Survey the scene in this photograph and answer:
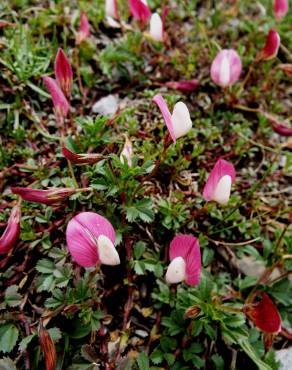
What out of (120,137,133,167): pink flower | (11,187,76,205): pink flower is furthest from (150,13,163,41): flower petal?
(11,187,76,205): pink flower

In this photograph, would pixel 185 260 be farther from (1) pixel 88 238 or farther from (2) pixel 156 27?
(2) pixel 156 27

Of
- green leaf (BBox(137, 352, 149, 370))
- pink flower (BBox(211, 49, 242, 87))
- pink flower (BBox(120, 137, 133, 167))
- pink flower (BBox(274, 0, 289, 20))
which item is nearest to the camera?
green leaf (BBox(137, 352, 149, 370))

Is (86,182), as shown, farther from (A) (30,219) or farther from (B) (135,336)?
(B) (135,336)

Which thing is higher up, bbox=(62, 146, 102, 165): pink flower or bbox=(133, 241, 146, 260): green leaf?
bbox=(62, 146, 102, 165): pink flower

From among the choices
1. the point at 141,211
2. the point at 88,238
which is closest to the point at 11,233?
the point at 88,238

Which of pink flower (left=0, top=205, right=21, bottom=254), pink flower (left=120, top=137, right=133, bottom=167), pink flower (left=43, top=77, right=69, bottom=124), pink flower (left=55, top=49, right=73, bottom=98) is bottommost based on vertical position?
pink flower (left=0, top=205, right=21, bottom=254)

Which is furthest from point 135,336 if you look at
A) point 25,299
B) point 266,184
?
point 266,184

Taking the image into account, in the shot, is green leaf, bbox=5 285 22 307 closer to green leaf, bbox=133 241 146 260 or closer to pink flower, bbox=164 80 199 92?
green leaf, bbox=133 241 146 260

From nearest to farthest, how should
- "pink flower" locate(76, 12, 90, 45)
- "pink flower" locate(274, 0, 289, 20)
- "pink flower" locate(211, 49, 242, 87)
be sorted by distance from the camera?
"pink flower" locate(211, 49, 242, 87) < "pink flower" locate(76, 12, 90, 45) < "pink flower" locate(274, 0, 289, 20)
